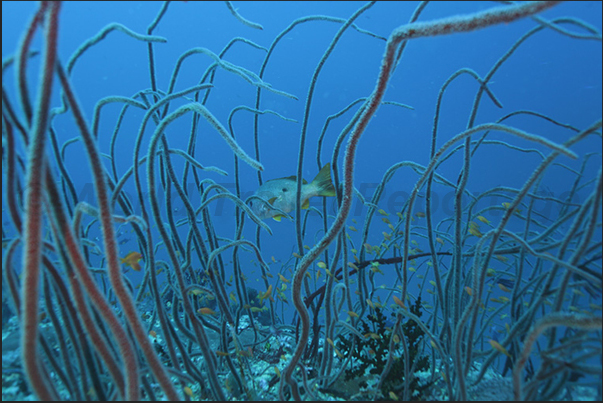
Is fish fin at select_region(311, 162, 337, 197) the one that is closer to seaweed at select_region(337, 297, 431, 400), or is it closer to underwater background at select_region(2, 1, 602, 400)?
underwater background at select_region(2, 1, 602, 400)

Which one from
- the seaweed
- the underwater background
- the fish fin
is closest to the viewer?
the underwater background

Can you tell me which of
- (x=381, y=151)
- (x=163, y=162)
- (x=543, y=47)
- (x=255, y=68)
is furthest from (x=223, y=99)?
(x=163, y=162)

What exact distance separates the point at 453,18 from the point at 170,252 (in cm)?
159

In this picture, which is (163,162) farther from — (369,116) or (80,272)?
(369,116)

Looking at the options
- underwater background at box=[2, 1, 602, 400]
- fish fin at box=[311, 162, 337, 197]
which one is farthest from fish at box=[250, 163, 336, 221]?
underwater background at box=[2, 1, 602, 400]

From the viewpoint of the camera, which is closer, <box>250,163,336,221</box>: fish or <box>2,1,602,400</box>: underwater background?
<box>2,1,602,400</box>: underwater background

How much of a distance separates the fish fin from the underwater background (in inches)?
16.3

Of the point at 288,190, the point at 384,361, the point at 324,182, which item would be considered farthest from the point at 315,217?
the point at 384,361

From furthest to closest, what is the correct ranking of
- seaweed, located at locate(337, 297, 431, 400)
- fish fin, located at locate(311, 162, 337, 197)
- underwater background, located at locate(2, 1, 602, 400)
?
fish fin, located at locate(311, 162, 337, 197) → seaweed, located at locate(337, 297, 431, 400) → underwater background, located at locate(2, 1, 602, 400)

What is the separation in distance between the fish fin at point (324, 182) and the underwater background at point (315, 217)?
16.3 inches

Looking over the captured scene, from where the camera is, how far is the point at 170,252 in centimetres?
166

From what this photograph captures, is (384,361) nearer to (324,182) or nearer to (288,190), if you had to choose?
(324,182)

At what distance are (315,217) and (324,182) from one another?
21208 millimetres

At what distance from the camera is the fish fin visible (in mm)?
3275
